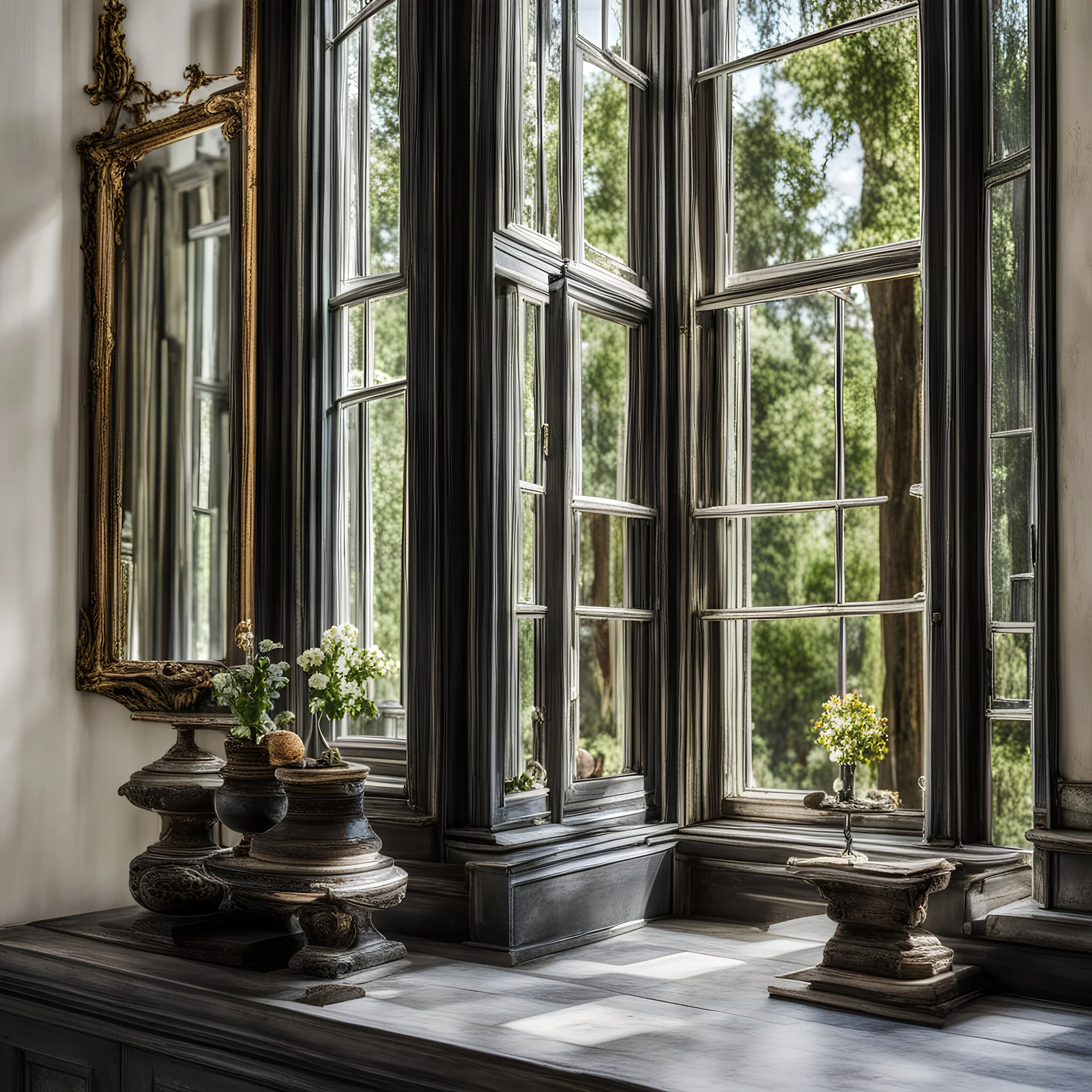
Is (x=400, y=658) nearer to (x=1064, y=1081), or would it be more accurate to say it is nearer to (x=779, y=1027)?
(x=779, y=1027)

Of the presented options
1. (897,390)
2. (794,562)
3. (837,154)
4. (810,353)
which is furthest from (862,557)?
(837,154)

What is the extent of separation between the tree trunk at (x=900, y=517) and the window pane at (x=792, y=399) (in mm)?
2169

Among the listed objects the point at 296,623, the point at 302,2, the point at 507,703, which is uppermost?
the point at 302,2

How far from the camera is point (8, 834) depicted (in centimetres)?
321

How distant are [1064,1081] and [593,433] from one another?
7.16ft

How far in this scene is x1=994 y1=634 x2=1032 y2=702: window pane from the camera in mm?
2957

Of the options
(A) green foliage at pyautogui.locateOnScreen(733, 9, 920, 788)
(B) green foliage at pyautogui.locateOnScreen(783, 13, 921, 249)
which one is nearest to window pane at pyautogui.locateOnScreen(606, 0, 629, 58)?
(A) green foliage at pyautogui.locateOnScreen(733, 9, 920, 788)

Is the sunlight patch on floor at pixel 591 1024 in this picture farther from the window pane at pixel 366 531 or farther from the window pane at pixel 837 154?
the window pane at pixel 837 154

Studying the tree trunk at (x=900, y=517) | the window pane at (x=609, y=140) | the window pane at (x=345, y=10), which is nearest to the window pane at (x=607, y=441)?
the window pane at (x=609, y=140)

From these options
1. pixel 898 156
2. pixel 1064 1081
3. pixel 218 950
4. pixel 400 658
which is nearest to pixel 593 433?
pixel 400 658

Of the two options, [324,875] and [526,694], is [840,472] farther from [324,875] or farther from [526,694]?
[324,875]

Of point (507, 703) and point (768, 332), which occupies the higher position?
point (768, 332)

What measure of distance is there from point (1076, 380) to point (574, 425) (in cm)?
132

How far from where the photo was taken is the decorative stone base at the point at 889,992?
8.16ft
